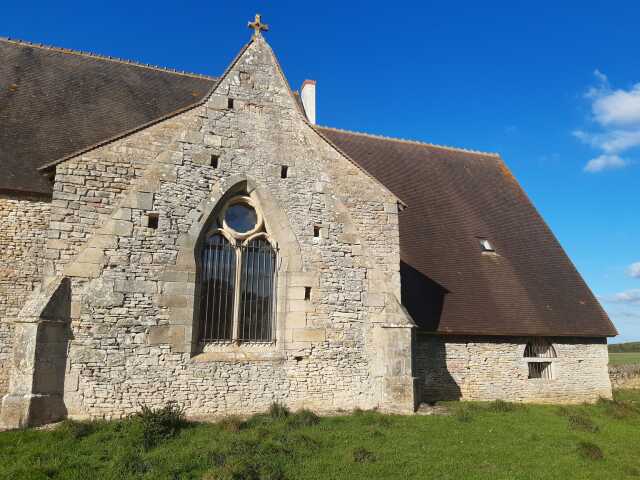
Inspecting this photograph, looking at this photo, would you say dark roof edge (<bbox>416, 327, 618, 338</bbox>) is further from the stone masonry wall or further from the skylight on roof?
the skylight on roof

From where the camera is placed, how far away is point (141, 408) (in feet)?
29.5

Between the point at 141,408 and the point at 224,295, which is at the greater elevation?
the point at 224,295

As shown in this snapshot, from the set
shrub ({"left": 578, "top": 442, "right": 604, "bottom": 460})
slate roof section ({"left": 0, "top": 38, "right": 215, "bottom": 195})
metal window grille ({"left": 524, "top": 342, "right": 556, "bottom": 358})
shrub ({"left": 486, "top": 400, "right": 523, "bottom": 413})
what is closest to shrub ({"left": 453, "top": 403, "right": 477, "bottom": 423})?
shrub ({"left": 486, "top": 400, "right": 523, "bottom": 413})

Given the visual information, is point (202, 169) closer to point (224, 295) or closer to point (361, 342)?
point (224, 295)

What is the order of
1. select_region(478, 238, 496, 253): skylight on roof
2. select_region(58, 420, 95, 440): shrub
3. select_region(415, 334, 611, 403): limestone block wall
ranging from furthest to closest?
select_region(478, 238, 496, 253): skylight on roof
select_region(415, 334, 611, 403): limestone block wall
select_region(58, 420, 95, 440): shrub

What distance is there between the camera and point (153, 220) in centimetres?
1007

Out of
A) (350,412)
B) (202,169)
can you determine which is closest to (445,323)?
(350,412)

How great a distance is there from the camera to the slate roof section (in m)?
11.6

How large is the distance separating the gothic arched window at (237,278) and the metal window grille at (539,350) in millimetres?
7974

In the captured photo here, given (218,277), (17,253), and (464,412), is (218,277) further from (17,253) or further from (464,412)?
(464,412)

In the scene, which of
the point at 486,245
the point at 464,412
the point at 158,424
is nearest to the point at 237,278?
the point at 158,424

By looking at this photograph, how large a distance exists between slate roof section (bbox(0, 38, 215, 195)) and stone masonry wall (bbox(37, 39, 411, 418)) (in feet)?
7.41

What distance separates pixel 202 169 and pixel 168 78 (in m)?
7.02

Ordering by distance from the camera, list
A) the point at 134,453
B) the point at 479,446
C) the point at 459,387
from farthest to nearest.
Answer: the point at 459,387, the point at 479,446, the point at 134,453
